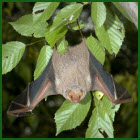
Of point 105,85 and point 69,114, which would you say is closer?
point 69,114

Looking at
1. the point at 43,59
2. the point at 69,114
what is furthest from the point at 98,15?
the point at 69,114

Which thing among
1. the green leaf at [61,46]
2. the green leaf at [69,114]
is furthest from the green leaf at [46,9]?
the green leaf at [69,114]

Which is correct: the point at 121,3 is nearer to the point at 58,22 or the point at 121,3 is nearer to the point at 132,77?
the point at 58,22

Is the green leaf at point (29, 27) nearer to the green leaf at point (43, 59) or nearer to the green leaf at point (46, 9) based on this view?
the green leaf at point (43, 59)

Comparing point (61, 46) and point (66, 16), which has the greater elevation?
point (66, 16)

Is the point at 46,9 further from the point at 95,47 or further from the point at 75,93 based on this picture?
the point at 75,93

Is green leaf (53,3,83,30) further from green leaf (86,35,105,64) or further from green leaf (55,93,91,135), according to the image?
green leaf (55,93,91,135)
